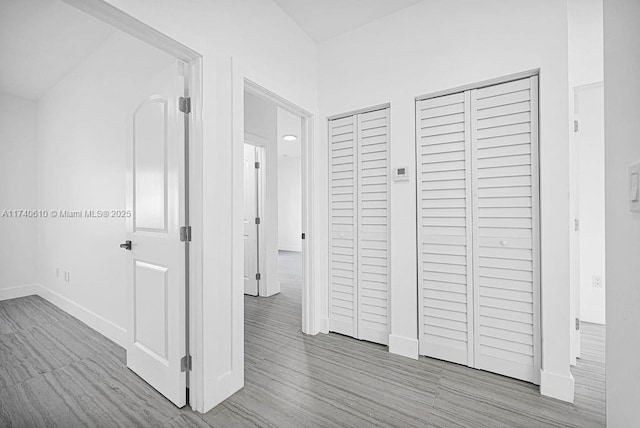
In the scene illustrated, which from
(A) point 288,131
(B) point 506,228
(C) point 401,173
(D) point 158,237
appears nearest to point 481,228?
(B) point 506,228

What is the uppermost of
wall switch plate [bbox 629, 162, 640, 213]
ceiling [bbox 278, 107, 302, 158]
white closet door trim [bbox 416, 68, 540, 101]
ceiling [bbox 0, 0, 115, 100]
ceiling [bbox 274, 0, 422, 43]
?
ceiling [bbox 278, 107, 302, 158]

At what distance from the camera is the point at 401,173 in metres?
2.25

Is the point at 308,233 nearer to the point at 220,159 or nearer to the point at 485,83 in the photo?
the point at 220,159

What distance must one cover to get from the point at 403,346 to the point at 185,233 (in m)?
1.81

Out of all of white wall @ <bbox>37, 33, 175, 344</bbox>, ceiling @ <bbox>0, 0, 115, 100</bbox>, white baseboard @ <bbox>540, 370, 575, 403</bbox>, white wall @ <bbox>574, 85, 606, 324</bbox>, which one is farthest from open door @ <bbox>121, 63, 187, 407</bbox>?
white wall @ <bbox>574, 85, 606, 324</bbox>

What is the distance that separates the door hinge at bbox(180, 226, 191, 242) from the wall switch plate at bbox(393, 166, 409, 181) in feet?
5.12

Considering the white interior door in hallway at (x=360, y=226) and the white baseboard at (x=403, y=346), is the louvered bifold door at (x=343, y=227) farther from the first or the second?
the white baseboard at (x=403, y=346)

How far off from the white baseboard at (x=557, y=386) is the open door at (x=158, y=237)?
2152 mm

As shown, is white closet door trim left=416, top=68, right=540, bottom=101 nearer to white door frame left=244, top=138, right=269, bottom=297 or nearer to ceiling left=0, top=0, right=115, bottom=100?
white door frame left=244, top=138, right=269, bottom=297

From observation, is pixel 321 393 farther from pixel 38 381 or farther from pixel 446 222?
pixel 38 381

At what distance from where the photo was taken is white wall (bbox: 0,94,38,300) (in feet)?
11.9

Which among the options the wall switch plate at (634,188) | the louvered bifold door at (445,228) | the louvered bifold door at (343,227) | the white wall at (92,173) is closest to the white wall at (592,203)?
the louvered bifold door at (445,228)

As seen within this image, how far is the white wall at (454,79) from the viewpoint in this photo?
1.71m

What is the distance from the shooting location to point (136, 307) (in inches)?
76.0
